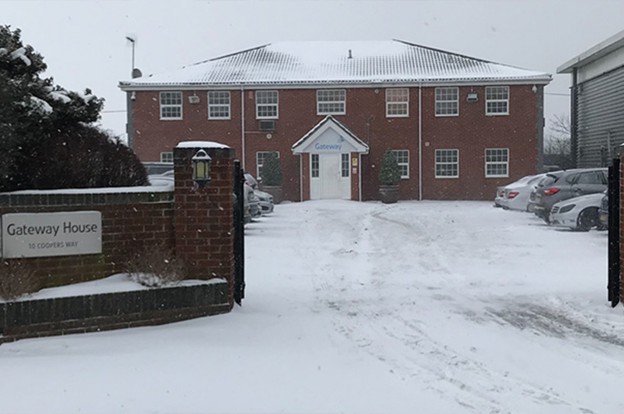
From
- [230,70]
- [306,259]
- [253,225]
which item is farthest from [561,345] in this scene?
[230,70]

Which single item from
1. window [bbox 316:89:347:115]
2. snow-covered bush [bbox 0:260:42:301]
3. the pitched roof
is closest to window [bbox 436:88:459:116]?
the pitched roof

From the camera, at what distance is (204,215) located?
7.82m

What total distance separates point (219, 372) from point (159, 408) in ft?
2.98

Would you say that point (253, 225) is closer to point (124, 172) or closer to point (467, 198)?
point (124, 172)

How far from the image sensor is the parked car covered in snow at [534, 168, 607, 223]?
61.0ft

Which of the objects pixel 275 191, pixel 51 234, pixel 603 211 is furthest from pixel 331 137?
pixel 51 234

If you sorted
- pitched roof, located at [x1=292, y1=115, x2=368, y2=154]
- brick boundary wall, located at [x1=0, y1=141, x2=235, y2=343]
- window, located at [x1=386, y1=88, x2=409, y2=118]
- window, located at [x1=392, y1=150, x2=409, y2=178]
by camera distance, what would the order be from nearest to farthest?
brick boundary wall, located at [x1=0, y1=141, x2=235, y2=343] → pitched roof, located at [x1=292, y1=115, x2=368, y2=154] → window, located at [x1=386, y1=88, x2=409, y2=118] → window, located at [x1=392, y1=150, x2=409, y2=178]

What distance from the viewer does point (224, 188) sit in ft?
25.8

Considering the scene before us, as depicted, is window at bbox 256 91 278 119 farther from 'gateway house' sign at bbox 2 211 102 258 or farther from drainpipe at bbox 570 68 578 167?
'gateway house' sign at bbox 2 211 102 258

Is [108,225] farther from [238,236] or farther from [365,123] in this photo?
[365,123]

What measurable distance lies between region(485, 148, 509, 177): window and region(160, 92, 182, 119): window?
51.6 feet

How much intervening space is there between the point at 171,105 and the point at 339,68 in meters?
9.00

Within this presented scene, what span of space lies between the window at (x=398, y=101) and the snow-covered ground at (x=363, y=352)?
77.4 feet

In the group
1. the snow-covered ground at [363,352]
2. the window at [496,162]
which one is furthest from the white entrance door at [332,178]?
the snow-covered ground at [363,352]
